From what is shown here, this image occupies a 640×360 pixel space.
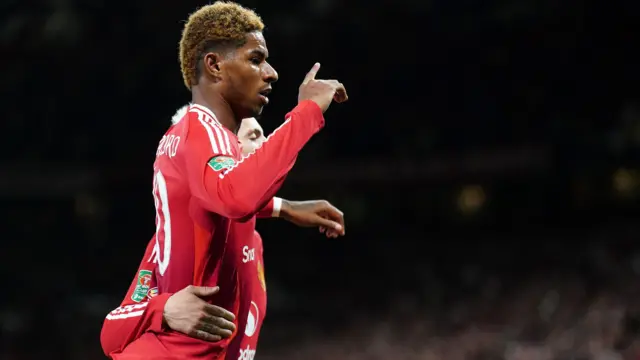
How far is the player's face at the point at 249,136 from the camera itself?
3.24m

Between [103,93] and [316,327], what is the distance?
357 cm

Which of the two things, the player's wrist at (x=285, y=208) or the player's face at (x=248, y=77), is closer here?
the player's face at (x=248, y=77)

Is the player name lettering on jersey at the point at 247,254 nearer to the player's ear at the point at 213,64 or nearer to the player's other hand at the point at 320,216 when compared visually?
the player's other hand at the point at 320,216

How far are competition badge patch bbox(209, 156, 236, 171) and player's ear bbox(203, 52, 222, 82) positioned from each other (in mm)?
333

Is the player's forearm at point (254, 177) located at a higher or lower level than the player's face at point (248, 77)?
lower

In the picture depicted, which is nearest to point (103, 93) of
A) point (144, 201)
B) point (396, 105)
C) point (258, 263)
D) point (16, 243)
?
point (144, 201)

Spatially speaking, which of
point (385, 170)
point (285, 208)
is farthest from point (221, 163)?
point (385, 170)

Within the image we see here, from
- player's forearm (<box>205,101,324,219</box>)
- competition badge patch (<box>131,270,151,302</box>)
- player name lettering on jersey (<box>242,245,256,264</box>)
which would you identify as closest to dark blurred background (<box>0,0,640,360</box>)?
player name lettering on jersey (<box>242,245,256,264</box>)

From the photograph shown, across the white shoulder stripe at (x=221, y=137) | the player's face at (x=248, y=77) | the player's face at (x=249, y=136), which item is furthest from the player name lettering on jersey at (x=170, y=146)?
the player's face at (x=249, y=136)

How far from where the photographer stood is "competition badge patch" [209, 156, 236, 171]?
2.29 m

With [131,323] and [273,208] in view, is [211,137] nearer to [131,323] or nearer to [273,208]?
[131,323]

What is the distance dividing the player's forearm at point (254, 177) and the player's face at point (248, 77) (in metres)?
0.28

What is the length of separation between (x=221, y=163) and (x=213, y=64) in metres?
0.39

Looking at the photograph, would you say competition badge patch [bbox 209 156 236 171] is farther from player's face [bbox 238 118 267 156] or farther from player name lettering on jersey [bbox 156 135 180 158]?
player's face [bbox 238 118 267 156]
